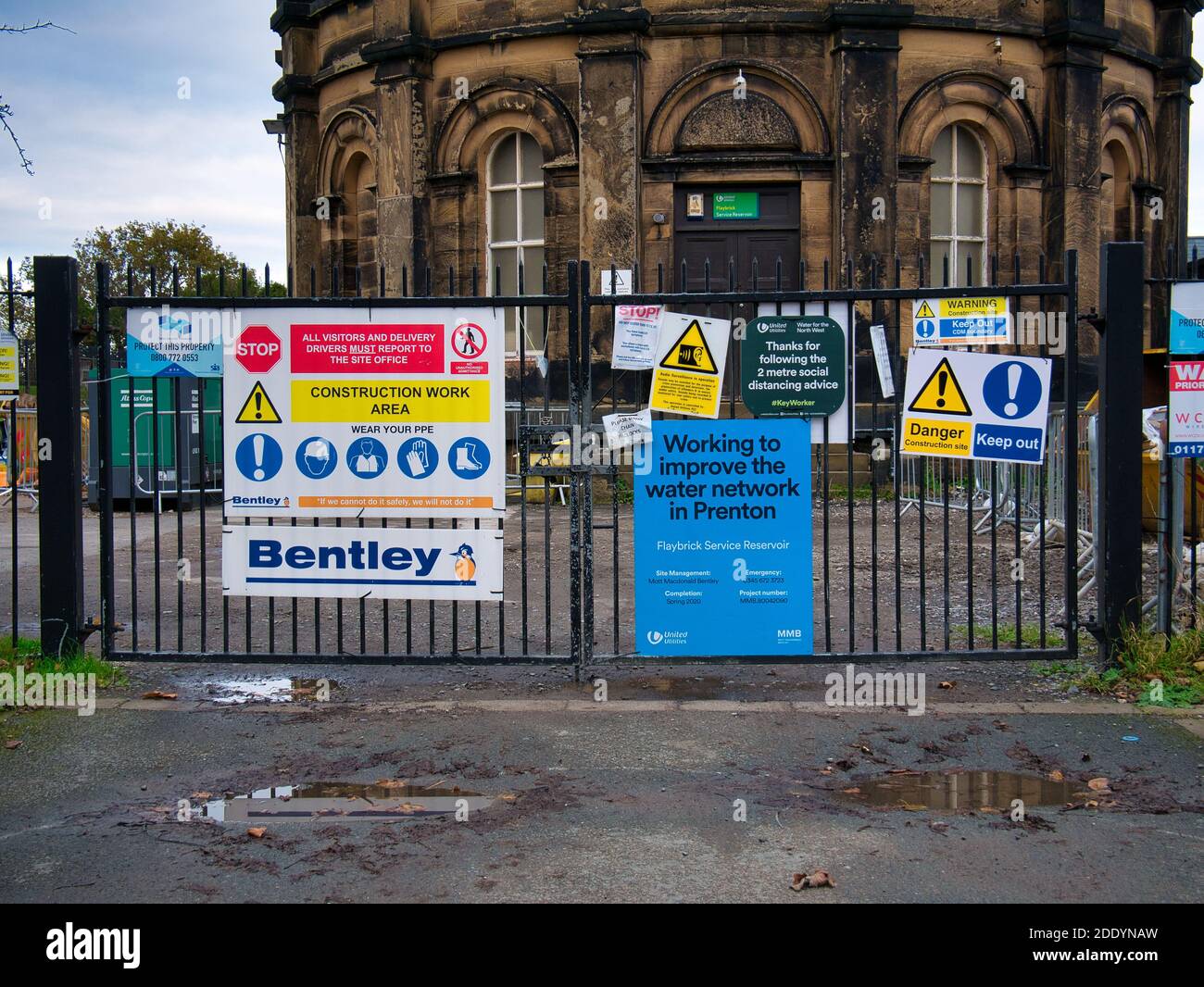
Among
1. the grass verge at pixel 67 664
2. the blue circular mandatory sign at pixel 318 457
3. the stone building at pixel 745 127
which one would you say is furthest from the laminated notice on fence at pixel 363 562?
the stone building at pixel 745 127

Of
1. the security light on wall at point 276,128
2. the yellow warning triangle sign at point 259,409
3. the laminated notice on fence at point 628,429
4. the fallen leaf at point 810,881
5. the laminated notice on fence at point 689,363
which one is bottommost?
the fallen leaf at point 810,881

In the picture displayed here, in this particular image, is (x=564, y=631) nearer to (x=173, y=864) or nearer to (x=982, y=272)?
(x=173, y=864)

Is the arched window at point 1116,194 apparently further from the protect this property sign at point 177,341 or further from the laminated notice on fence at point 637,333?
the protect this property sign at point 177,341

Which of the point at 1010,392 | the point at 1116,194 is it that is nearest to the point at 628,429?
the point at 1010,392

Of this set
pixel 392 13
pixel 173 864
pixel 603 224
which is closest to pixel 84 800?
pixel 173 864

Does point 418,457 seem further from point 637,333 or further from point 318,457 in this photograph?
point 637,333

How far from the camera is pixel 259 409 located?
7219 millimetres

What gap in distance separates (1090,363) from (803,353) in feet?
50.3

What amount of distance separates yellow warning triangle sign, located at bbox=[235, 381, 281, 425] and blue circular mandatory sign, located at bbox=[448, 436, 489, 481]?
1.10 metres

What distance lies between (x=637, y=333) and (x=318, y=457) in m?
2.08

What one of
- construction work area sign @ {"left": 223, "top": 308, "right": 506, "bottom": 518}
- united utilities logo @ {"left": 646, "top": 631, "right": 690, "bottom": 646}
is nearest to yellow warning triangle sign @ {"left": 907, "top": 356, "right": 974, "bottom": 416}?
united utilities logo @ {"left": 646, "top": 631, "right": 690, "bottom": 646}

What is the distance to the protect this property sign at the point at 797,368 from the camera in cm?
700

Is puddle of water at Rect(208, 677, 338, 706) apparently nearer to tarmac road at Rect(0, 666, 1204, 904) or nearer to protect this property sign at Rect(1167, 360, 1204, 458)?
tarmac road at Rect(0, 666, 1204, 904)
